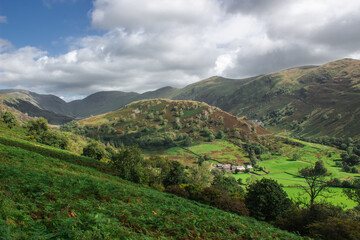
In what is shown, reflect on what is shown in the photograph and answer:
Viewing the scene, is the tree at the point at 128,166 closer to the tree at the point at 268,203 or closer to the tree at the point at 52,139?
the tree at the point at 268,203

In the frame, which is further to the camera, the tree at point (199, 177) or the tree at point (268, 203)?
the tree at point (199, 177)

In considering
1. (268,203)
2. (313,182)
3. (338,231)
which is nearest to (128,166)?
(268,203)

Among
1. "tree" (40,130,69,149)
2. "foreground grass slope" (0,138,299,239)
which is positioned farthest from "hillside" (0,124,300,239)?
"tree" (40,130,69,149)

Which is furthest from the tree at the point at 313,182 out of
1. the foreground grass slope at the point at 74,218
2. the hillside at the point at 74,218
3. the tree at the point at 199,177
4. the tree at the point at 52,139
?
→ the tree at the point at 52,139

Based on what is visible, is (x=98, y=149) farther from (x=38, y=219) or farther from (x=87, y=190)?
(x=38, y=219)

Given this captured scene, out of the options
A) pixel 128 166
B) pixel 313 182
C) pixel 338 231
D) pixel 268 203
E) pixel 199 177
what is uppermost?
pixel 128 166

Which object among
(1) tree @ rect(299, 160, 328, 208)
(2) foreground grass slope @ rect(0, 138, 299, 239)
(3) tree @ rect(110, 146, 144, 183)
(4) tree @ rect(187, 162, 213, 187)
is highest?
(2) foreground grass slope @ rect(0, 138, 299, 239)

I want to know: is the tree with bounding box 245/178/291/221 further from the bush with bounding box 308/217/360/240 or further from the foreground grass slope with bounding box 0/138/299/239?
the foreground grass slope with bounding box 0/138/299/239

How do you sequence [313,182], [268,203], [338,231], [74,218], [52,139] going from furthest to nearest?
[52,139]
[268,203]
[313,182]
[338,231]
[74,218]

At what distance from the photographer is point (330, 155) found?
195000 millimetres

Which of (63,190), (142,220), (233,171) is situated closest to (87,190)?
(63,190)

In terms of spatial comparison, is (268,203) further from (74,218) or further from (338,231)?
(74,218)

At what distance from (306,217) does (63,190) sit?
35.4 meters

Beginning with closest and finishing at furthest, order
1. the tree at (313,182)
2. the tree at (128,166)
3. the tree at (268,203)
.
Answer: the tree at (313,182) < the tree at (268,203) < the tree at (128,166)
